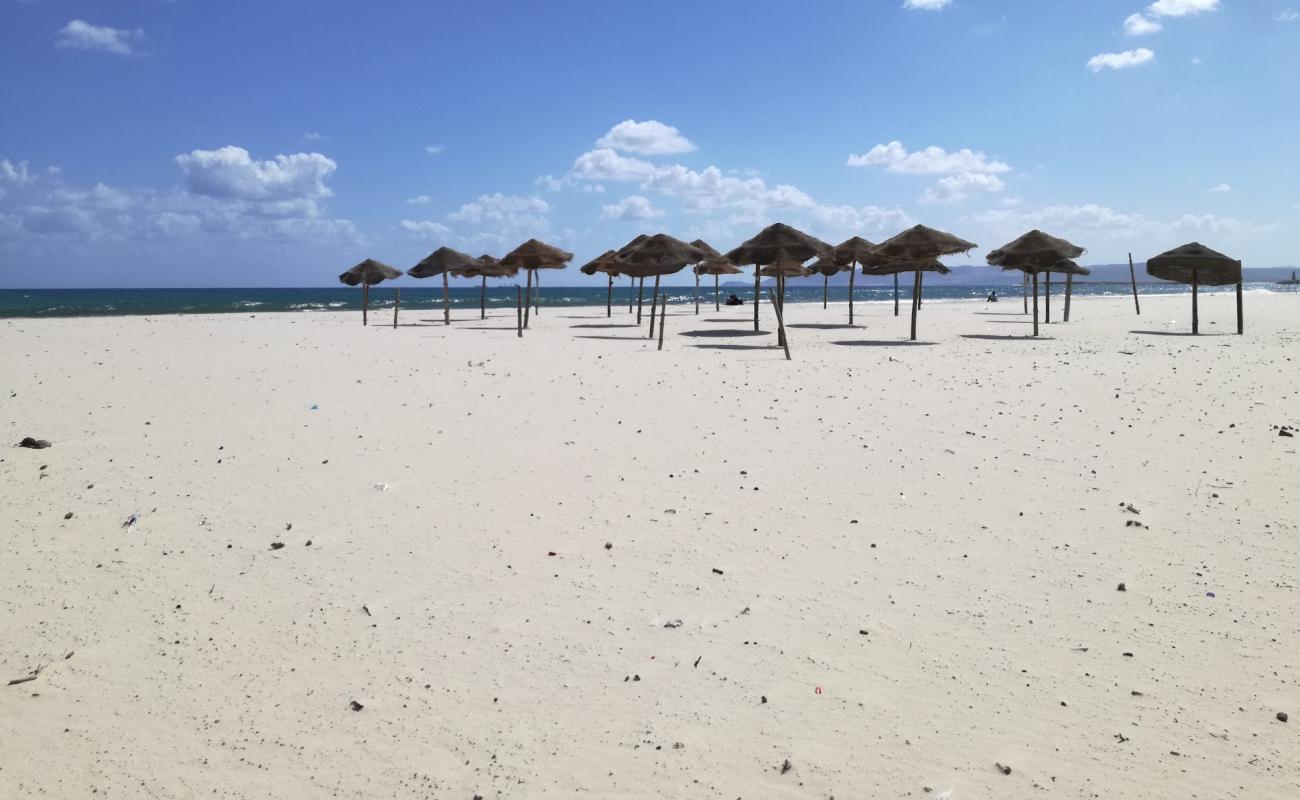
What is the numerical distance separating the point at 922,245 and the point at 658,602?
15.4m

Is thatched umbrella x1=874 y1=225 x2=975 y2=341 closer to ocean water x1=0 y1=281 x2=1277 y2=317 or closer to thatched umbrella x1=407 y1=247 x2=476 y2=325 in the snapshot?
ocean water x1=0 y1=281 x2=1277 y2=317

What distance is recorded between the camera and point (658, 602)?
4.25 m

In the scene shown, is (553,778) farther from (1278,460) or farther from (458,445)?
(1278,460)

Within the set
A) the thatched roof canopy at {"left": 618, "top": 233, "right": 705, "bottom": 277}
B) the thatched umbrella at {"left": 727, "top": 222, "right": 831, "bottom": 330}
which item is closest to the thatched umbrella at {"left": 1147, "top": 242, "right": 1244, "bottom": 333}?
the thatched umbrella at {"left": 727, "top": 222, "right": 831, "bottom": 330}

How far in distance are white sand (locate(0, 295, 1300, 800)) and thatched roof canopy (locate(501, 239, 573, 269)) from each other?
13497mm

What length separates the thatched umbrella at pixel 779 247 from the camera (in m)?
17.1

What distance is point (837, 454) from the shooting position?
7.07 metres

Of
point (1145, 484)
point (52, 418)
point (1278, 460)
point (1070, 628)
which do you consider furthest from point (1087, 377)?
point (52, 418)

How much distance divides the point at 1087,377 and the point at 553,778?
35.2 feet

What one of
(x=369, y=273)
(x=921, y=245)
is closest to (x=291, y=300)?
(x=369, y=273)

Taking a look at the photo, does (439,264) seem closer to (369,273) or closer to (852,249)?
(369,273)

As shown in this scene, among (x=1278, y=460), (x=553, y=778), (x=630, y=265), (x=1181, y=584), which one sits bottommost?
(x=553, y=778)

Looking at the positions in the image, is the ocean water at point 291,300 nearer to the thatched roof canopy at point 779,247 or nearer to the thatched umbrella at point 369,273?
the thatched roof canopy at point 779,247

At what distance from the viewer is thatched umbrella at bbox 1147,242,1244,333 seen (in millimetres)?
19125
